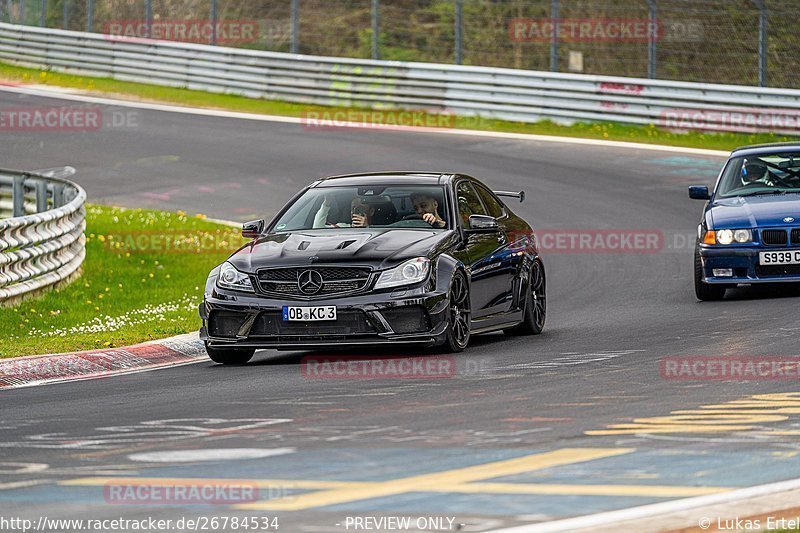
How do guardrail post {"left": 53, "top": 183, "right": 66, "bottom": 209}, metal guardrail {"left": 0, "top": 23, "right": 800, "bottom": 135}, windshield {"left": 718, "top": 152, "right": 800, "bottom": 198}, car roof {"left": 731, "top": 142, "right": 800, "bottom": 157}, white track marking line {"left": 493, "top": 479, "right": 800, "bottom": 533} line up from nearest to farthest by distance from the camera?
1. white track marking line {"left": 493, "top": 479, "right": 800, "bottom": 533}
2. windshield {"left": 718, "top": 152, "right": 800, "bottom": 198}
3. car roof {"left": 731, "top": 142, "right": 800, "bottom": 157}
4. guardrail post {"left": 53, "top": 183, "right": 66, "bottom": 209}
5. metal guardrail {"left": 0, "top": 23, "right": 800, "bottom": 135}

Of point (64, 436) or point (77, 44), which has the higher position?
point (77, 44)

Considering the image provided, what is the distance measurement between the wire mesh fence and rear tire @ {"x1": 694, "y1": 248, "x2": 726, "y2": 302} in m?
14.5

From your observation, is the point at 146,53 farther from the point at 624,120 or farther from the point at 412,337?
the point at 412,337

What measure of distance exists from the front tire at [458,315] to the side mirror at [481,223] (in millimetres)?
725

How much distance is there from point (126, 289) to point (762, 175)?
7042 millimetres

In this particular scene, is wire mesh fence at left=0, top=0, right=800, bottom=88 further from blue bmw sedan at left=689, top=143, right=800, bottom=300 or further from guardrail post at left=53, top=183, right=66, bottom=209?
guardrail post at left=53, top=183, right=66, bottom=209

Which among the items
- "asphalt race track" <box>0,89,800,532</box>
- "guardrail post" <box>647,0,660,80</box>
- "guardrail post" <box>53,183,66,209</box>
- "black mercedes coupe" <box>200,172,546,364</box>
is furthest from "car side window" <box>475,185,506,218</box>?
"guardrail post" <box>647,0,660,80</box>

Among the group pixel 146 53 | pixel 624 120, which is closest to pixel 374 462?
pixel 624 120

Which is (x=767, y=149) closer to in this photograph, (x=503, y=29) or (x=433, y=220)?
(x=433, y=220)

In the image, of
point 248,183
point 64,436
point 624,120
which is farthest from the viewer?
point 624,120

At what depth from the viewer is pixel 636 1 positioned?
36.9 metres

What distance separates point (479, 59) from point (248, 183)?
10.6 m

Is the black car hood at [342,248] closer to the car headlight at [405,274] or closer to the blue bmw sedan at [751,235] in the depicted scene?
the car headlight at [405,274]

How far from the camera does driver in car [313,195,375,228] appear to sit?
42.3 feet
